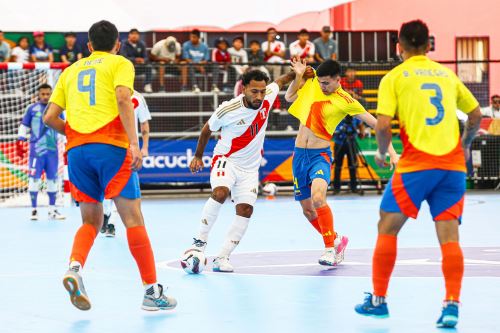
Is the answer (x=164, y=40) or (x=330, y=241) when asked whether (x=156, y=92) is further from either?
(x=330, y=241)

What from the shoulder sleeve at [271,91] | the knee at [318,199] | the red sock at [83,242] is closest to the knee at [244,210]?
the knee at [318,199]

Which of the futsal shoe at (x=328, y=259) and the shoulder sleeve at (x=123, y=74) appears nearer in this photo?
the shoulder sleeve at (x=123, y=74)

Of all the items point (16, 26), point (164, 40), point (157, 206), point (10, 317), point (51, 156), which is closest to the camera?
point (10, 317)

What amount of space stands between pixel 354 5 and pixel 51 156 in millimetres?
19443

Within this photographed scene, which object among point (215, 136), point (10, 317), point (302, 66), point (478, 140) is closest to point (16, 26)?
point (215, 136)

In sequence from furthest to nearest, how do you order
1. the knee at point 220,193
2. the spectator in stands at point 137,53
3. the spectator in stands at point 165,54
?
1. the spectator in stands at point 165,54
2. the spectator in stands at point 137,53
3. the knee at point 220,193

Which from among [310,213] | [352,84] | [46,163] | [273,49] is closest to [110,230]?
[46,163]

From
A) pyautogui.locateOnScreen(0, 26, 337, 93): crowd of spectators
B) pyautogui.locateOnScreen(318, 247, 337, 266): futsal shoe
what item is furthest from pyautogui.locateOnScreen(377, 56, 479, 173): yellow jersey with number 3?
pyautogui.locateOnScreen(0, 26, 337, 93): crowd of spectators

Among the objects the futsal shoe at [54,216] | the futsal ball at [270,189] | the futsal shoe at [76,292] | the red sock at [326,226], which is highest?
the futsal shoe at [76,292]

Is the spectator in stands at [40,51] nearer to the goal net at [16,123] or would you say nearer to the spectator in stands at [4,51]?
the goal net at [16,123]

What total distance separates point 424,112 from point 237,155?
11.9 feet

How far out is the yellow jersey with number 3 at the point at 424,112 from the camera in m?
6.35

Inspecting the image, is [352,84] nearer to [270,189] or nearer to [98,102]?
[270,189]

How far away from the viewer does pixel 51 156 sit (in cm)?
1666
